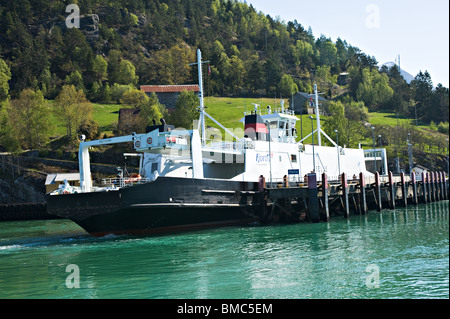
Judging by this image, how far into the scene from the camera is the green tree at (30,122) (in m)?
59.7

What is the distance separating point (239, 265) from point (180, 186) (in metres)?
8.74

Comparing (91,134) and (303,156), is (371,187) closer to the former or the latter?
(303,156)

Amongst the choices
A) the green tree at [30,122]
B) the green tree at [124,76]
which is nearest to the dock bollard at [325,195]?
the green tree at [30,122]

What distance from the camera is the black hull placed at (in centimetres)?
2253

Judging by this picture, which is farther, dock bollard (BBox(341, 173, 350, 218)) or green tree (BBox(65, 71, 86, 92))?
green tree (BBox(65, 71, 86, 92))

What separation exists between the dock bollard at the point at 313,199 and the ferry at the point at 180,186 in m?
2.45

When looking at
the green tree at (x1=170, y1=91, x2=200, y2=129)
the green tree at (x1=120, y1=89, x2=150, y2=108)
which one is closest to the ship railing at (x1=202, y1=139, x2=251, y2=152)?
the green tree at (x1=170, y1=91, x2=200, y2=129)

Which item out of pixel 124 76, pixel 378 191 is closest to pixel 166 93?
pixel 124 76

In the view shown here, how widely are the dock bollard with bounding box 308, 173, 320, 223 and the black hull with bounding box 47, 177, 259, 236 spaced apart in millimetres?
4820

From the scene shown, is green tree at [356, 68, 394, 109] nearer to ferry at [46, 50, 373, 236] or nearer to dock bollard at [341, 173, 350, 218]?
ferry at [46, 50, 373, 236]

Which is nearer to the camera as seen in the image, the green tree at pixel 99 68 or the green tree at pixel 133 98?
the green tree at pixel 133 98

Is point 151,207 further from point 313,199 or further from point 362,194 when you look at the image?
point 362,194

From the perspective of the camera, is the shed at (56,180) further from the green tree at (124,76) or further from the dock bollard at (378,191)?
the green tree at (124,76)

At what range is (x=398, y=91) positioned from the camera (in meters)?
129
